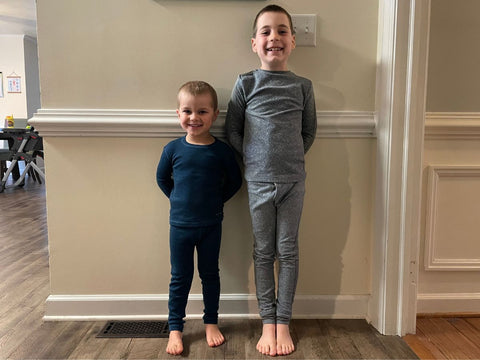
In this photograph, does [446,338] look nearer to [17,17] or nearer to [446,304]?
[446,304]

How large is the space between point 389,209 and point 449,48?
66 centimetres

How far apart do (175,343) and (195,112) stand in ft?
2.52

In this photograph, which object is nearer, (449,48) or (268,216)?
(268,216)

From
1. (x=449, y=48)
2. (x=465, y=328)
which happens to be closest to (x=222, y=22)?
(x=449, y=48)

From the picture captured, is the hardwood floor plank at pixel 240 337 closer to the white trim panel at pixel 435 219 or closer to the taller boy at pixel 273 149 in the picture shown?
the taller boy at pixel 273 149

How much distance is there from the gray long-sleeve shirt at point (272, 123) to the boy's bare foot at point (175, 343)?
1.91 ft

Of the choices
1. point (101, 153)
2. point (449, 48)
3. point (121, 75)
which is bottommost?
point (101, 153)

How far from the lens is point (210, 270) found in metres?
1.36

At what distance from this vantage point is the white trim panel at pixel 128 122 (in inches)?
54.6

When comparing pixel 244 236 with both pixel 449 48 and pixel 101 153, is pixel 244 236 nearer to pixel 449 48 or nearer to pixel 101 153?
pixel 101 153

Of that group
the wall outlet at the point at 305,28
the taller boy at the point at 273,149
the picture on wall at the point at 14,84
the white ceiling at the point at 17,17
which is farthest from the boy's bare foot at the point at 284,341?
the picture on wall at the point at 14,84

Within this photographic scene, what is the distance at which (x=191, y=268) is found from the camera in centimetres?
135

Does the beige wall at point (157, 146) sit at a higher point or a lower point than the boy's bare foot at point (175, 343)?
higher

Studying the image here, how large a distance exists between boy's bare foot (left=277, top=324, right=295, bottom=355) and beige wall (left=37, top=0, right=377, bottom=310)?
0.73 ft
